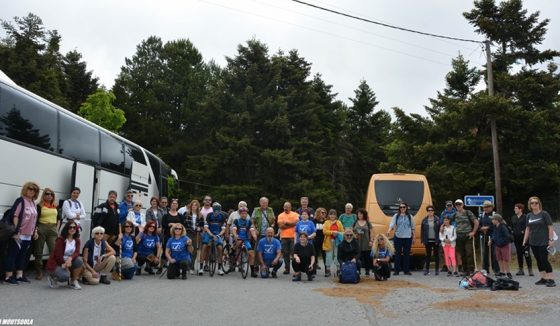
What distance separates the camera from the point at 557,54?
28.9 m

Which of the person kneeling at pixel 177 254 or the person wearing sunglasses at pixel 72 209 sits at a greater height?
the person wearing sunglasses at pixel 72 209

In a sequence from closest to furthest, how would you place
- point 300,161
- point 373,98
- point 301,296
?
point 301,296, point 300,161, point 373,98

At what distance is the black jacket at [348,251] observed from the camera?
42.0 feet

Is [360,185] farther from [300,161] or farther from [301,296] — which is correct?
[301,296]

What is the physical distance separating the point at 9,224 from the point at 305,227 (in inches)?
267

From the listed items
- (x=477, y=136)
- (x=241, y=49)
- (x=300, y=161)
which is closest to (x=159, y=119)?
(x=241, y=49)

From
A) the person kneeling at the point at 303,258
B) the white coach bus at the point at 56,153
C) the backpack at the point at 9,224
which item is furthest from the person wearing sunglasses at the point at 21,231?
the person kneeling at the point at 303,258

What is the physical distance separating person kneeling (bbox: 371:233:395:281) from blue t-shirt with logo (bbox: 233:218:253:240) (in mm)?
3191

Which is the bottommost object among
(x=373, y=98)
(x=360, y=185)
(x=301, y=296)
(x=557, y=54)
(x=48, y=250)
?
(x=301, y=296)

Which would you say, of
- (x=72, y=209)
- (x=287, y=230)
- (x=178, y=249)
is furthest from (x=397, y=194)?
(x=72, y=209)

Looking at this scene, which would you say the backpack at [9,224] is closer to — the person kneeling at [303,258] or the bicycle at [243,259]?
the bicycle at [243,259]

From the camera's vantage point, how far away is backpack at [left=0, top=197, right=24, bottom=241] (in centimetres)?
970

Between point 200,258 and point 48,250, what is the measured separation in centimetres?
358

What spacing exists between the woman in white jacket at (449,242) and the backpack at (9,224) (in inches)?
402
